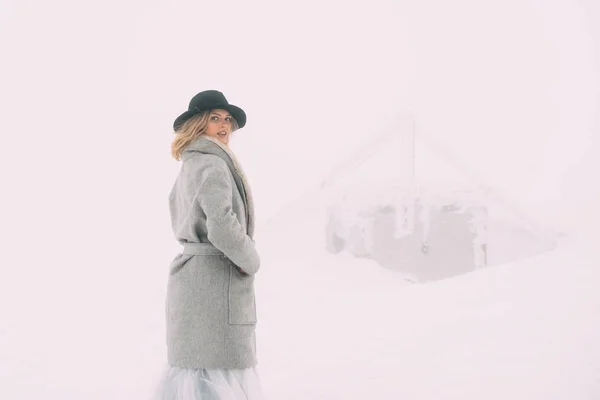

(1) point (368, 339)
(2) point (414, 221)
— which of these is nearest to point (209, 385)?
(1) point (368, 339)

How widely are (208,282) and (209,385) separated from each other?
0.31 metres

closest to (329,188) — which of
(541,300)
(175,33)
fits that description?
(541,300)

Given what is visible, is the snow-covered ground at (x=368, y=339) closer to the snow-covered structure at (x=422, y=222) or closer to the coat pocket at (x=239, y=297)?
the coat pocket at (x=239, y=297)

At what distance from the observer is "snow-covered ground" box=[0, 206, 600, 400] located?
104 inches

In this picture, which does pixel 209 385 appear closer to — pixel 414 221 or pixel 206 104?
pixel 206 104

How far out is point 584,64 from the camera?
8.55m

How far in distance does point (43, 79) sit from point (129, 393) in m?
6.28

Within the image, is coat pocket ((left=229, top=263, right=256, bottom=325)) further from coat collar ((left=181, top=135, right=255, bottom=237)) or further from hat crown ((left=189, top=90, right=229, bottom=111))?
hat crown ((left=189, top=90, right=229, bottom=111))

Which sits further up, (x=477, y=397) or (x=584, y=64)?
(x=584, y=64)

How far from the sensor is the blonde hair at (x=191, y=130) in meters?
1.93

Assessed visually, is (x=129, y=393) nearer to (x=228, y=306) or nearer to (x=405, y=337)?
(x=228, y=306)

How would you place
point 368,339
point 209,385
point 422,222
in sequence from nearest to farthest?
point 209,385 → point 368,339 → point 422,222

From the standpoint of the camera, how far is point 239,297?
1.89 metres

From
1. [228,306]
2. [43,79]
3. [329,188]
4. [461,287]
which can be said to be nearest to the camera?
[228,306]
